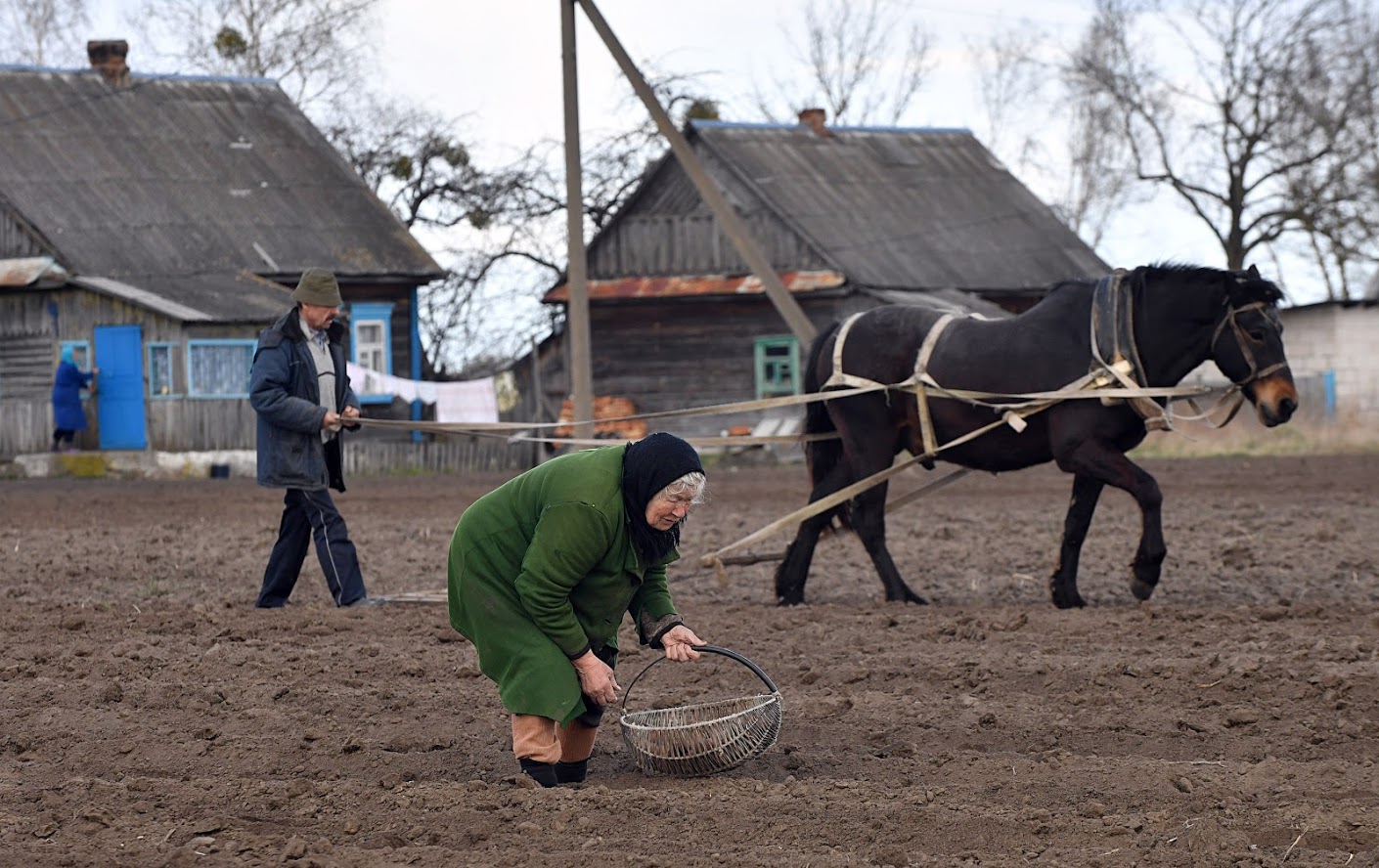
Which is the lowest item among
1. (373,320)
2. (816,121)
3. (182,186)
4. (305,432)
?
(305,432)

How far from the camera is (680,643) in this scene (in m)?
5.27

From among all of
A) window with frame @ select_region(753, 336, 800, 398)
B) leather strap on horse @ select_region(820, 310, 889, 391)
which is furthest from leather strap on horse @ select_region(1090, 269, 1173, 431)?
window with frame @ select_region(753, 336, 800, 398)

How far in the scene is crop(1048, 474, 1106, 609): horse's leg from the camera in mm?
8773

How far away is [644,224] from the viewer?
2886 cm

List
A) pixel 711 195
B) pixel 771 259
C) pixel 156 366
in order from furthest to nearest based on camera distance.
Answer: pixel 771 259, pixel 156 366, pixel 711 195

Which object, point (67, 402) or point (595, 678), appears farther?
point (67, 402)

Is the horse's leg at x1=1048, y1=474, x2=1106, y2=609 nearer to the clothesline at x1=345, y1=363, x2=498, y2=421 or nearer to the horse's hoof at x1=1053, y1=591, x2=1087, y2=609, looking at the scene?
the horse's hoof at x1=1053, y1=591, x2=1087, y2=609

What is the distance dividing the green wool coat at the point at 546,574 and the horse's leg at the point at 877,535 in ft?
13.1

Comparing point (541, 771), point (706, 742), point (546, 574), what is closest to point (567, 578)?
point (546, 574)

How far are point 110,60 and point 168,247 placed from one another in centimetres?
455

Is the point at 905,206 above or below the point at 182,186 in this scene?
below

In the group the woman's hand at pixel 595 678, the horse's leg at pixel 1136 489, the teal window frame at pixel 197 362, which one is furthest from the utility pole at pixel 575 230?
the woman's hand at pixel 595 678

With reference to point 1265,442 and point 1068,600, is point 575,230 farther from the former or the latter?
point 1265,442

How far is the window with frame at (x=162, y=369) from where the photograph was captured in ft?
75.7
